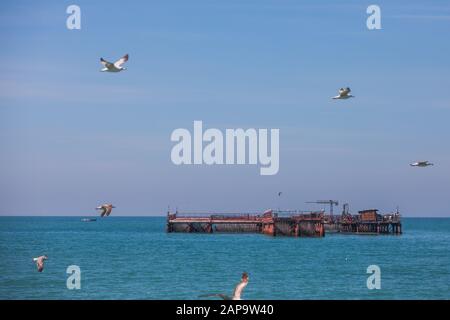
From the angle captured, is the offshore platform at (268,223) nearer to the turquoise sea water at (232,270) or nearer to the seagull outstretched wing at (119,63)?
the turquoise sea water at (232,270)

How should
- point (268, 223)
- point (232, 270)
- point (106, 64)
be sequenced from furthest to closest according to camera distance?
point (268, 223) < point (232, 270) < point (106, 64)

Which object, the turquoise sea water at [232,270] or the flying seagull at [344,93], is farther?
the turquoise sea water at [232,270]

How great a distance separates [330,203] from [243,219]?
21401 millimetres

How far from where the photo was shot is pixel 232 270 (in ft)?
209

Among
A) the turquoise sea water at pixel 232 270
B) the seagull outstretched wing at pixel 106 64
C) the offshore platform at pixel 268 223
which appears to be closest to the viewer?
the seagull outstretched wing at pixel 106 64

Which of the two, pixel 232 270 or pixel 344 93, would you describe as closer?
pixel 344 93

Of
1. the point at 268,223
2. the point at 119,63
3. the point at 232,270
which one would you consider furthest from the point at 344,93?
the point at 268,223

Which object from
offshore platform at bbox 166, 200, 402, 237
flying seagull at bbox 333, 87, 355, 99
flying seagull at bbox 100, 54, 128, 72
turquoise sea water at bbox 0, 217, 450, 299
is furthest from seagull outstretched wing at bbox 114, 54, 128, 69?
offshore platform at bbox 166, 200, 402, 237

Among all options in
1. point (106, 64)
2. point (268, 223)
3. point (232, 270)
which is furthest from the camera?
point (268, 223)

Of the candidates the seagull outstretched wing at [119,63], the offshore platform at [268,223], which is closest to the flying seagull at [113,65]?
the seagull outstretched wing at [119,63]

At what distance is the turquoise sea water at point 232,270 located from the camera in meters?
48.3

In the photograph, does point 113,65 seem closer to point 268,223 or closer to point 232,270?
point 232,270
